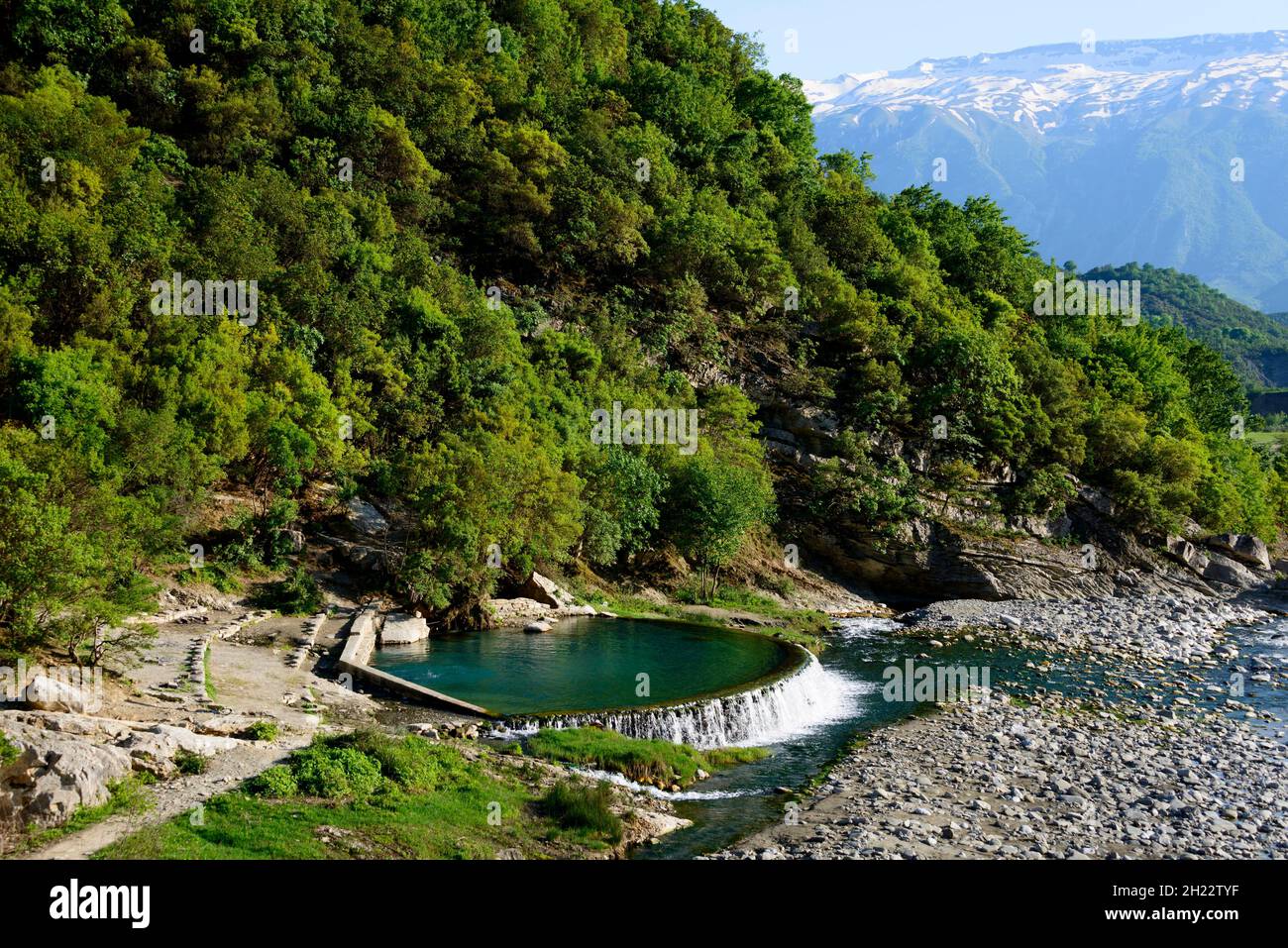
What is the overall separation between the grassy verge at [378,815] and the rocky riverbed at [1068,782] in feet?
12.8

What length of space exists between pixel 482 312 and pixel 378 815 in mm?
35114

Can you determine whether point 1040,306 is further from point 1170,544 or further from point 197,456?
point 197,456

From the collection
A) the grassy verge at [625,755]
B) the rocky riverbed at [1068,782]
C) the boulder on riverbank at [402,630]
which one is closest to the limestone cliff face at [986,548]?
the rocky riverbed at [1068,782]

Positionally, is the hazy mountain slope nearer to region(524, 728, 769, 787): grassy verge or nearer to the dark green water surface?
the dark green water surface

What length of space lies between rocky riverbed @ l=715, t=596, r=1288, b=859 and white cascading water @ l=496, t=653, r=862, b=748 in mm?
2539

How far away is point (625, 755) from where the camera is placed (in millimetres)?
20562

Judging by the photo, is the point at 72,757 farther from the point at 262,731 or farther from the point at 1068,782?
the point at 1068,782

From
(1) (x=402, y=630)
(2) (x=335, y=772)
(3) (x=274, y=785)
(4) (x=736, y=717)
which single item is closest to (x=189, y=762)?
(3) (x=274, y=785)

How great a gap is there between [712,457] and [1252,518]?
42.3m

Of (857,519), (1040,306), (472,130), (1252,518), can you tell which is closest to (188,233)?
(472,130)

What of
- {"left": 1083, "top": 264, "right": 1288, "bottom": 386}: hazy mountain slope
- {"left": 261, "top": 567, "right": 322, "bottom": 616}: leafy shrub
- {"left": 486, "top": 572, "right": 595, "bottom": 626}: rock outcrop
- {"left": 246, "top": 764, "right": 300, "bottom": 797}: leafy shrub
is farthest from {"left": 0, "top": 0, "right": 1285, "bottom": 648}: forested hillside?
{"left": 1083, "top": 264, "right": 1288, "bottom": 386}: hazy mountain slope

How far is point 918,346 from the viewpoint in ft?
198

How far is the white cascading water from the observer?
22.8m

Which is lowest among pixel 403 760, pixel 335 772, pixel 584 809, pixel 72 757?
pixel 584 809
